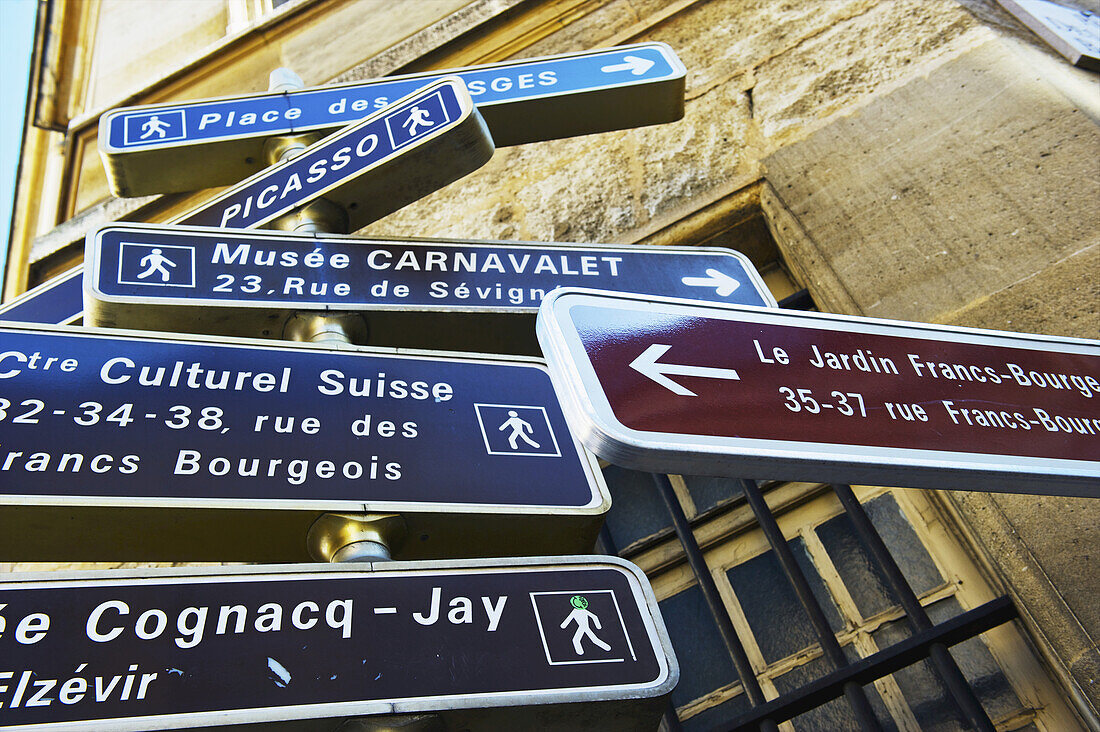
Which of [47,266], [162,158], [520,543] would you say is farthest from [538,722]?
[47,266]

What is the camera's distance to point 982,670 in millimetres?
2107

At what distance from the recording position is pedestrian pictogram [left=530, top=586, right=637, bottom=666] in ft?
4.55

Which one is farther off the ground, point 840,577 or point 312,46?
point 312,46

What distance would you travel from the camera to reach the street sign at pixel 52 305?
9.04ft

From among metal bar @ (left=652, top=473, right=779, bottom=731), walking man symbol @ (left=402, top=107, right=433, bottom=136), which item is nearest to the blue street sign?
walking man symbol @ (left=402, top=107, right=433, bottom=136)

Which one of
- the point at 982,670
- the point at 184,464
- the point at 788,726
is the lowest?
the point at 788,726

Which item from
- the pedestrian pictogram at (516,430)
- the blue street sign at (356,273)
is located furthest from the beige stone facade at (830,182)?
the pedestrian pictogram at (516,430)

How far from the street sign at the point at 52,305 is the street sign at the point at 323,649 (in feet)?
5.38

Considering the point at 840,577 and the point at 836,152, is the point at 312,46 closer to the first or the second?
the point at 836,152

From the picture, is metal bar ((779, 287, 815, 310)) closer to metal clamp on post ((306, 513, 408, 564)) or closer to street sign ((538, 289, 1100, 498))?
street sign ((538, 289, 1100, 498))

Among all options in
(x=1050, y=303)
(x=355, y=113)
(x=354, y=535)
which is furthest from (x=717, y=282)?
(x=355, y=113)

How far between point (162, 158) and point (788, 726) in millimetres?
2523

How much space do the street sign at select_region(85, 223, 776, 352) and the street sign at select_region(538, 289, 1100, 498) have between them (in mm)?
849

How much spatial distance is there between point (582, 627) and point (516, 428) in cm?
51
